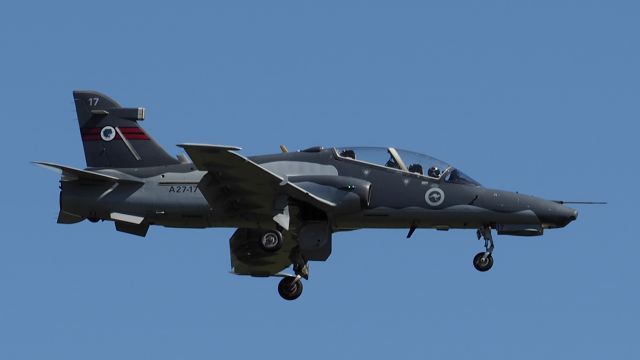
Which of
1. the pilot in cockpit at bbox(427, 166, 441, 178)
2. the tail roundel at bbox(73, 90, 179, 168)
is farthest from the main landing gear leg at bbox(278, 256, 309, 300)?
the pilot in cockpit at bbox(427, 166, 441, 178)

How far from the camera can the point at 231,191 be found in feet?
103

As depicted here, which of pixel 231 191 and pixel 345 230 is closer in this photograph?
pixel 231 191

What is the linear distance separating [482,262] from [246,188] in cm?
594

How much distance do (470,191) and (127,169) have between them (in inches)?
333

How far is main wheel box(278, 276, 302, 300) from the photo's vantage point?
115ft

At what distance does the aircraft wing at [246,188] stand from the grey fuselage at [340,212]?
221 mm

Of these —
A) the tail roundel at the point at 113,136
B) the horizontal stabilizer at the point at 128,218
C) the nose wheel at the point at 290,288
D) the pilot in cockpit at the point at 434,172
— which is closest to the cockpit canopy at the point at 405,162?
the pilot in cockpit at the point at 434,172

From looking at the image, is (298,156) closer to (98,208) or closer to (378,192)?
(378,192)

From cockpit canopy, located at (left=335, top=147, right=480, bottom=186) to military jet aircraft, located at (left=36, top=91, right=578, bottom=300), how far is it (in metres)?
0.02

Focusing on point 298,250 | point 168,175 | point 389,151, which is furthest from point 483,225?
point 168,175

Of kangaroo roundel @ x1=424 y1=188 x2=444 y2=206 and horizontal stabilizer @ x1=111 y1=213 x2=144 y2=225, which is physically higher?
kangaroo roundel @ x1=424 y1=188 x2=444 y2=206

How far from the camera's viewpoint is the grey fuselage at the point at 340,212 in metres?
32.0

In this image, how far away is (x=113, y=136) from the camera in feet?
111

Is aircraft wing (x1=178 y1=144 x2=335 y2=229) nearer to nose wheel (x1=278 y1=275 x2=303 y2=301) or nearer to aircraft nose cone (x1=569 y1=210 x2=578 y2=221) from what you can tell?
nose wheel (x1=278 y1=275 x2=303 y2=301)
